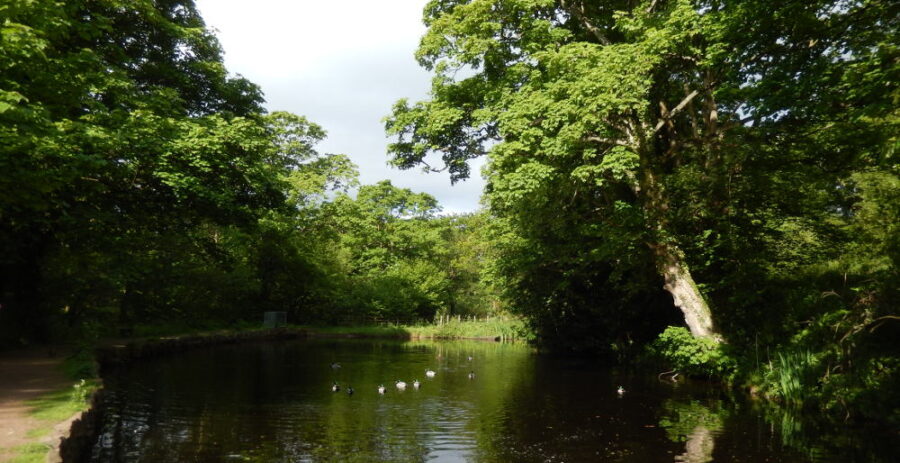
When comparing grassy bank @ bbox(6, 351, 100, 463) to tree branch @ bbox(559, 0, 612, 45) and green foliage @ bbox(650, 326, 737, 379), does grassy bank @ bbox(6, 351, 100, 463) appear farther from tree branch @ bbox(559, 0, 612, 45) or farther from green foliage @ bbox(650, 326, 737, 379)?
tree branch @ bbox(559, 0, 612, 45)

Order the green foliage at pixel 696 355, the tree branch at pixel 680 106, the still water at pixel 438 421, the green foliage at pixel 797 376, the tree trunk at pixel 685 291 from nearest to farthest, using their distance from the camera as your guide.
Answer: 1. the still water at pixel 438 421
2. the green foliage at pixel 797 376
3. the green foliage at pixel 696 355
4. the tree trunk at pixel 685 291
5. the tree branch at pixel 680 106

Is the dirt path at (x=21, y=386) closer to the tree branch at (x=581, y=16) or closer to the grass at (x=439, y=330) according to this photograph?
the tree branch at (x=581, y=16)

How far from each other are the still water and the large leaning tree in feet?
15.3

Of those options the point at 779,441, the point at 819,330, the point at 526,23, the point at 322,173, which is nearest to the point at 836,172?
the point at 819,330

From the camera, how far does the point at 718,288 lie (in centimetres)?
1691

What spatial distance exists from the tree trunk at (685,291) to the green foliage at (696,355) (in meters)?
0.30

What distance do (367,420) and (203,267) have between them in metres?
21.5

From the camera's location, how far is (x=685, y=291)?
16109mm

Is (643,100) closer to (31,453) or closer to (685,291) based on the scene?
(685,291)

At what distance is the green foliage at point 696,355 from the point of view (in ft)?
50.0

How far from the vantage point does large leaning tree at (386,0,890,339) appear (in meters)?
10.8

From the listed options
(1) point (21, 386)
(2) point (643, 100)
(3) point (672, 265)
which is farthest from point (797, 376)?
(1) point (21, 386)

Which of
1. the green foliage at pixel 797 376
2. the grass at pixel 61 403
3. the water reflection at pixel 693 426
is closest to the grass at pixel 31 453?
the grass at pixel 61 403

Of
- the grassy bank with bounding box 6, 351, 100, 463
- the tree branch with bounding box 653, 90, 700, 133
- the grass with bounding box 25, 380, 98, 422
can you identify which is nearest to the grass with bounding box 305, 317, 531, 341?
the tree branch with bounding box 653, 90, 700, 133
